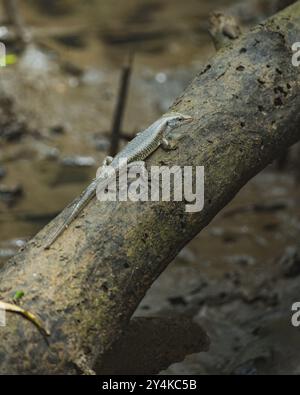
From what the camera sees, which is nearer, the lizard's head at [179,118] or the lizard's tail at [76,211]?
the lizard's tail at [76,211]

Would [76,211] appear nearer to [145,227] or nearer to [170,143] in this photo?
[145,227]

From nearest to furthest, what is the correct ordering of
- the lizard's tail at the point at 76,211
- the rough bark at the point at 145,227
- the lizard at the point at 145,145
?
the rough bark at the point at 145,227 < the lizard's tail at the point at 76,211 < the lizard at the point at 145,145

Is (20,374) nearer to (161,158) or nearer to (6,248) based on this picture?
→ (161,158)

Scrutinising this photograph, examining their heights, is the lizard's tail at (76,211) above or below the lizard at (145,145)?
below

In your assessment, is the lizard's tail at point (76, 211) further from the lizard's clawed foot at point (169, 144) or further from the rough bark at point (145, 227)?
the lizard's clawed foot at point (169, 144)

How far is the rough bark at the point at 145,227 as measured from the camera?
12.2 feet

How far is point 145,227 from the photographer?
406 centimetres

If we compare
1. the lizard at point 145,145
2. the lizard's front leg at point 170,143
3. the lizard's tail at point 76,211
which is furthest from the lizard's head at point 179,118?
the lizard's tail at point 76,211

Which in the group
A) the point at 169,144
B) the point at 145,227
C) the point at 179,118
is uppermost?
the point at 179,118

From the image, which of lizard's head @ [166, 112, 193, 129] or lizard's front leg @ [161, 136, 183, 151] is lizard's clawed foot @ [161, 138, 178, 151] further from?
lizard's head @ [166, 112, 193, 129]


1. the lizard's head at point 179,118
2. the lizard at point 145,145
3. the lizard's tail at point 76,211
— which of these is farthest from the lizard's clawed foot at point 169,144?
the lizard's tail at point 76,211

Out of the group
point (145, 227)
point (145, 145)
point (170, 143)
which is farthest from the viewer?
point (145, 145)

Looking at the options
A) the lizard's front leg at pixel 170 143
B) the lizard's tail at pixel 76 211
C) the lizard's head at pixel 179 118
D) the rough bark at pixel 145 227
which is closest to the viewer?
the rough bark at pixel 145 227

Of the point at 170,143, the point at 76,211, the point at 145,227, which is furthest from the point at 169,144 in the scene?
the point at 76,211
